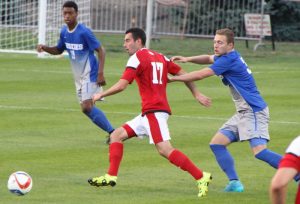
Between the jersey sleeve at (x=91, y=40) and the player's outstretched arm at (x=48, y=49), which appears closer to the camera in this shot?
the player's outstretched arm at (x=48, y=49)

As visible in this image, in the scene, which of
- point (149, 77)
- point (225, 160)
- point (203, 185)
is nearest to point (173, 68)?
point (149, 77)

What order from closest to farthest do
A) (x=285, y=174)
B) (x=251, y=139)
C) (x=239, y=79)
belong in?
(x=285, y=174) → (x=251, y=139) → (x=239, y=79)

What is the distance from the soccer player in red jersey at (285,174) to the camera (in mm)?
7004

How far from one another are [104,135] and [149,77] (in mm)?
5232

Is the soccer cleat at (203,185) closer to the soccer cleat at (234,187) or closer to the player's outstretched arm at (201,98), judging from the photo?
the soccer cleat at (234,187)

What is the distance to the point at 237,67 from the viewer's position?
11742 millimetres

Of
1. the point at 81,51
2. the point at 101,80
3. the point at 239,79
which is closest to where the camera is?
the point at 239,79

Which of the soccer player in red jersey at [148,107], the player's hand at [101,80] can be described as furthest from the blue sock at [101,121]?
the soccer player in red jersey at [148,107]

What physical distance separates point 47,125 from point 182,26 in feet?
74.0

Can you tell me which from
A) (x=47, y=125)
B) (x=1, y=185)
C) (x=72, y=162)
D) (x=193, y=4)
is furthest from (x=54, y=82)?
(x=193, y=4)

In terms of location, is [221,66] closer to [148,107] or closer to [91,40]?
[148,107]

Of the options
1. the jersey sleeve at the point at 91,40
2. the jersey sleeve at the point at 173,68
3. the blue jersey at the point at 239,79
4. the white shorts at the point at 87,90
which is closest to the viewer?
the blue jersey at the point at 239,79

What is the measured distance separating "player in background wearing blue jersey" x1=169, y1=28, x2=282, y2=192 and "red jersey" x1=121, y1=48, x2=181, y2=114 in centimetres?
33

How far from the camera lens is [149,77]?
11.8m
